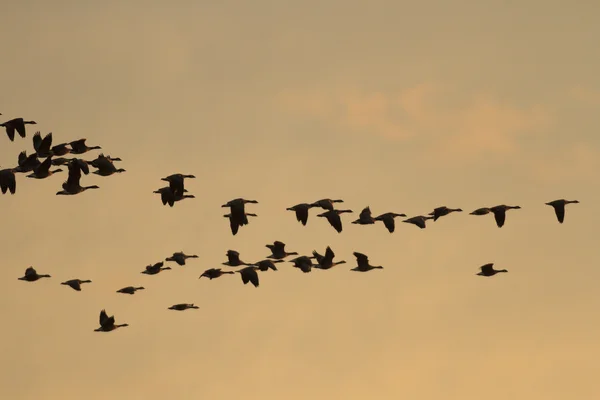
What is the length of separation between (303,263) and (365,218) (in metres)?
3.90

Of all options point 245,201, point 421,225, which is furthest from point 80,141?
point 421,225

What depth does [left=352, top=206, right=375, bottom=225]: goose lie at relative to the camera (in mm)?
105438

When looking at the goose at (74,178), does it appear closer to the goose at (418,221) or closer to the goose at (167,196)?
the goose at (167,196)

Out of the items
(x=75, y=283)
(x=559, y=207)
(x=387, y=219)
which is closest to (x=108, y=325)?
(x=75, y=283)

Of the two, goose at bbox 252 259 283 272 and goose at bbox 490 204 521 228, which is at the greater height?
goose at bbox 490 204 521 228

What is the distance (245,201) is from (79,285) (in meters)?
10.4

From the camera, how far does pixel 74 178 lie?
101000mm

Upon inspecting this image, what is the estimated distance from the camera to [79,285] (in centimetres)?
10775

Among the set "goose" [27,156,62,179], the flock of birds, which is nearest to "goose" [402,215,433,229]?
the flock of birds

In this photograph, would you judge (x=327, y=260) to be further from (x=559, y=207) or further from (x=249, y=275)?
(x=559, y=207)

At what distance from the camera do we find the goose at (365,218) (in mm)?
105438

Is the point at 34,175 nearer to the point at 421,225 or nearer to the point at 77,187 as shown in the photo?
the point at 77,187

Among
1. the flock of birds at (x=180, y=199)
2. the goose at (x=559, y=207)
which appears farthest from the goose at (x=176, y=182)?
the goose at (x=559, y=207)

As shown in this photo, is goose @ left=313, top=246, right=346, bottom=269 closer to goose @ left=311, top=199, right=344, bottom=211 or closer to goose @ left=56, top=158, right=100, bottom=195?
→ goose @ left=311, top=199, right=344, bottom=211
